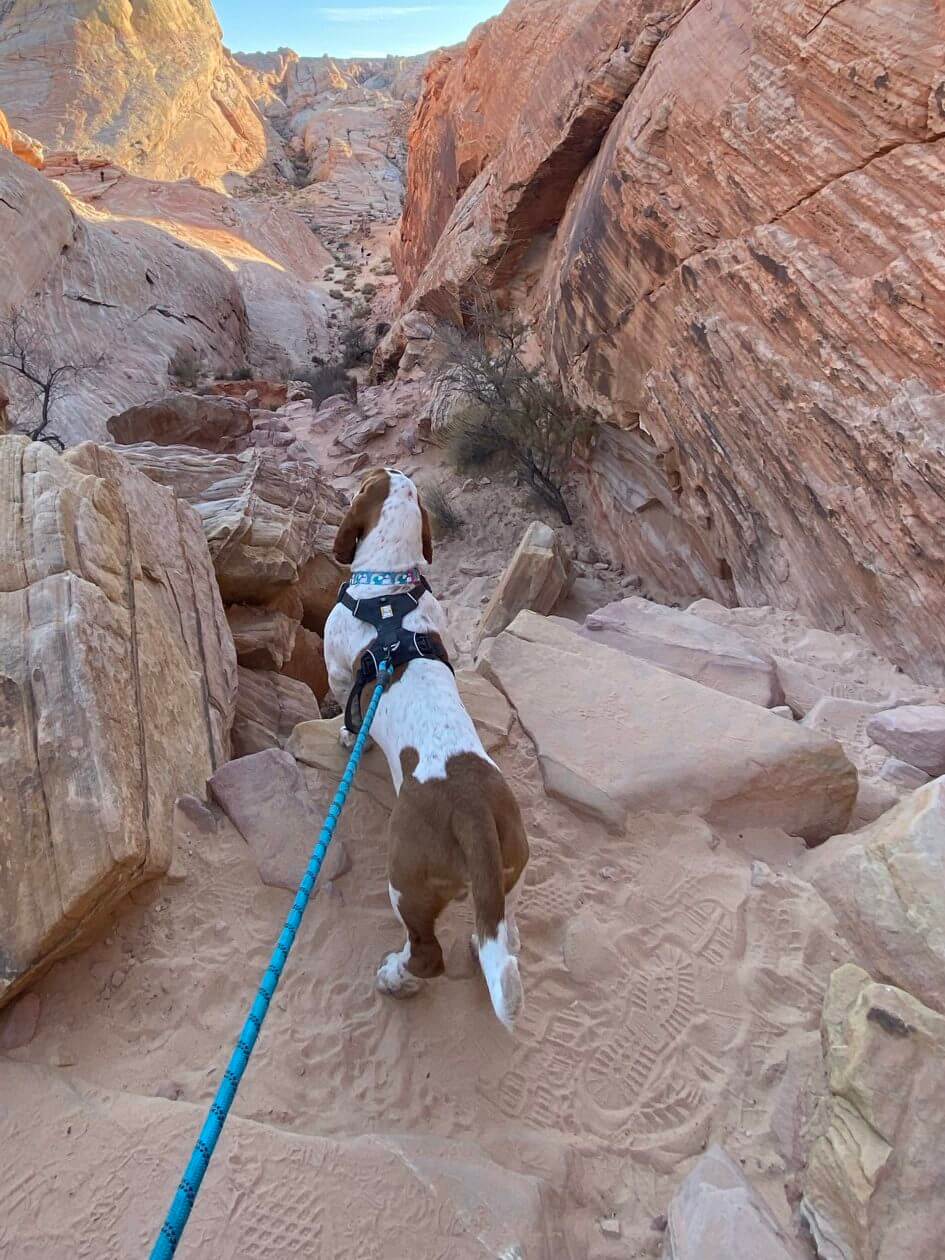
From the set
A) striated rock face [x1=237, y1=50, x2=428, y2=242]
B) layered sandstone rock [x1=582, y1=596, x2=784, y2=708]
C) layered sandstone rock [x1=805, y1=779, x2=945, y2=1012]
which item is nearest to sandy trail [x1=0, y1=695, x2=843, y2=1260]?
layered sandstone rock [x1=805, y1=779, x2=945, y2=1012]

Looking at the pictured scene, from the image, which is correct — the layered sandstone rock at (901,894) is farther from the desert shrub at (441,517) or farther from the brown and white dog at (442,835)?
the desert shrub at (441,517)

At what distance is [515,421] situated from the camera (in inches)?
325

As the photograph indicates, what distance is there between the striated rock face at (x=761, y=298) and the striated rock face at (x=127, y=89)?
34392 millimetres

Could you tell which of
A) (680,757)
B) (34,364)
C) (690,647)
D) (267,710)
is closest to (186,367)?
(34,364)

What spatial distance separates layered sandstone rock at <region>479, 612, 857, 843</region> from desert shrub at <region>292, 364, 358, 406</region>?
1234 centimetres

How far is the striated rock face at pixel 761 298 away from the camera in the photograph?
384 centimetres

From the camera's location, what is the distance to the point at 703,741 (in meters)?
3.24

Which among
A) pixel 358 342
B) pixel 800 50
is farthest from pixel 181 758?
pixel 358 342

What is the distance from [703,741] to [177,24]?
53.9 m

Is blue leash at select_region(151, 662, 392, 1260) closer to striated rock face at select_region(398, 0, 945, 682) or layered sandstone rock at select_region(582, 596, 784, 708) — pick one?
layered sandstone rock at select_region(582, 596, 784, 708)

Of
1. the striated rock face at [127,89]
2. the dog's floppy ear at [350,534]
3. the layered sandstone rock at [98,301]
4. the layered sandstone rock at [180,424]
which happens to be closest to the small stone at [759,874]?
the dog's floppy ear at [350,534]

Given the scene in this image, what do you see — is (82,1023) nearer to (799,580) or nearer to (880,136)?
(799,580)

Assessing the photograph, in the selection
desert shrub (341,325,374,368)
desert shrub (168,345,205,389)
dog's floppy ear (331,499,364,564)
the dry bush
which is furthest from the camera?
desert shrub (341,325,374,368)

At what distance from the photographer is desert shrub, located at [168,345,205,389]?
51.0 ft
